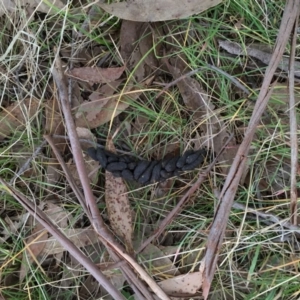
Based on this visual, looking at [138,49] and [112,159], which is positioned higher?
[138,49]

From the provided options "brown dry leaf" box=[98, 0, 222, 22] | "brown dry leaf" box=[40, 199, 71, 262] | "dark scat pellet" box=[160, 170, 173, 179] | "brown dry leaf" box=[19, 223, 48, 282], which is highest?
"brown dry leaf" box=[98, 0, 222, 22]

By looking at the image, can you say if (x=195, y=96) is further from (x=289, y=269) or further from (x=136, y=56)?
(x=289, y=269)

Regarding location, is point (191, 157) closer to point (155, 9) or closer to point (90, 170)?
point (90, 170)

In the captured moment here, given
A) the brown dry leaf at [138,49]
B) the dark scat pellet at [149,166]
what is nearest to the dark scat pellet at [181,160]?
the dark scat pellet at [149,166]

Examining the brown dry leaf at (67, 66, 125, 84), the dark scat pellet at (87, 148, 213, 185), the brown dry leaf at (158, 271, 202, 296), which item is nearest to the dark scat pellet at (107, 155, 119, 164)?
the dark scat pellet at (87, 148, 213, 185)

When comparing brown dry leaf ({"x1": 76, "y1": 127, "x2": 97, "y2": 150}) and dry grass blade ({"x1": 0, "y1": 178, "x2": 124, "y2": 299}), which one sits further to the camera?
brown dry leaf ({"x1": 76, "y1": 127, "x2": 97, "y2": 150})

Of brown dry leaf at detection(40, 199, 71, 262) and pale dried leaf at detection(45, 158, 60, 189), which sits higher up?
pale dried leaf at detection(45, 158, 60, 189)

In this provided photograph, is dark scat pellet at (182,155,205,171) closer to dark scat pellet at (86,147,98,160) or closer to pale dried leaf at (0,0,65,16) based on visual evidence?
dark scat pellet at (86,147,98,160)

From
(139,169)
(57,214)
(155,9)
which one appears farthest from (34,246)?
(155,9)
